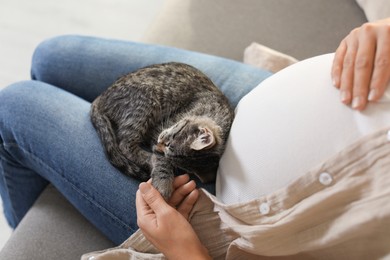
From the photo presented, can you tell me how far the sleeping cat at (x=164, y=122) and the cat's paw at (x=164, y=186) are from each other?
0.03 m

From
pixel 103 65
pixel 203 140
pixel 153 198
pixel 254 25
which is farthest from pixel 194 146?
pixel 254 25

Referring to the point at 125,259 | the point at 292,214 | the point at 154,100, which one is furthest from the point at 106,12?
the point at 292,214

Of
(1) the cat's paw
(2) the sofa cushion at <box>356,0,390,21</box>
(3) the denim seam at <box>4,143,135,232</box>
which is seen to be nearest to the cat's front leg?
(1) the cat's paw

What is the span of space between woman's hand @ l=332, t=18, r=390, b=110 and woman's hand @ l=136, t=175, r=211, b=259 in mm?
401

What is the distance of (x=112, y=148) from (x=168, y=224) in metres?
0.28

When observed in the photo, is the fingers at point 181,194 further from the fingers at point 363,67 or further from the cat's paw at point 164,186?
the fingers at point 363,67

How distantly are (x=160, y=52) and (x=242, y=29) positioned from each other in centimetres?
42

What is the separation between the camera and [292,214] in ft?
2.52

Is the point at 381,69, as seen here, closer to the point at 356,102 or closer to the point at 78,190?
the point at 356,102

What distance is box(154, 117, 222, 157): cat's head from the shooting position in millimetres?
1080

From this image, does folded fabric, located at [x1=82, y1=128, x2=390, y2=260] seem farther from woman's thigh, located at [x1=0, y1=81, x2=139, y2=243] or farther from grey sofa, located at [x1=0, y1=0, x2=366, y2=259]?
grey sofa, located at [x1=0, y1=0, x2=366, y2=259]

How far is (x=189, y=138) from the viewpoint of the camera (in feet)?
3.74

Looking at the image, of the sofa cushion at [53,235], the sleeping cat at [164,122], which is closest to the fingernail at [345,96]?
the sleeping cat at [164,122]

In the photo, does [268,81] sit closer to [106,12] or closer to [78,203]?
[78,203]
